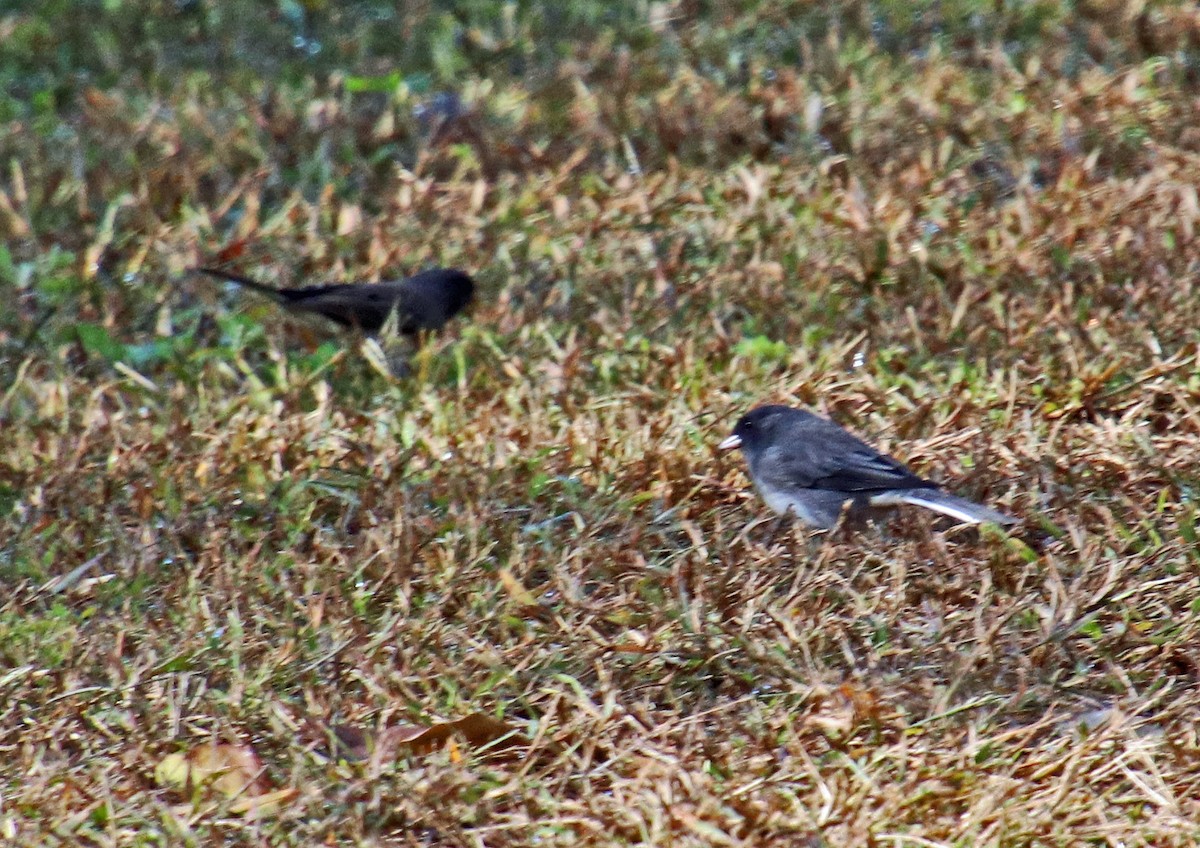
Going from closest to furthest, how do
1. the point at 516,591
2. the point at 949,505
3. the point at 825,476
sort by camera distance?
the point at 516,591, the point at 949,505, the point at 825,476

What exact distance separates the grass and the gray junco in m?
0.10

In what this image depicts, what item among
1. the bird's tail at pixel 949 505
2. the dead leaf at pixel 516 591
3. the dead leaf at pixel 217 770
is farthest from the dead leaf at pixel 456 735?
the bird's tail at pixel 949 505

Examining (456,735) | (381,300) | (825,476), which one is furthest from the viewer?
(381,300)

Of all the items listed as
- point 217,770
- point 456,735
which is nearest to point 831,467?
point 456,735

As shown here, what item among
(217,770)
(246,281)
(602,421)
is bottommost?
(602,421)

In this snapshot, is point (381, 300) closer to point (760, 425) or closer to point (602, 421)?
point (602, 421)

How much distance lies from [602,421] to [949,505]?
1201 mm

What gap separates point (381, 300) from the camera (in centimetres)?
573

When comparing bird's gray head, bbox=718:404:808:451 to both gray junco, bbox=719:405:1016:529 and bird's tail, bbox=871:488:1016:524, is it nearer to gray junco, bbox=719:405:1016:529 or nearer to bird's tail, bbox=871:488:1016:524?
gray junco, bbox=719:405:1016:529

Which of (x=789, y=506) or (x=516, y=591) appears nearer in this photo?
(x=516, y=591)

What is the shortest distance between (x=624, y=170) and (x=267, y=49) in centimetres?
238

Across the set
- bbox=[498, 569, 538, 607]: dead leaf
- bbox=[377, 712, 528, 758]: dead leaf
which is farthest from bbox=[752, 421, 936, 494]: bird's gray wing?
bbox=[377, 712, 528, 758]: dead leaf

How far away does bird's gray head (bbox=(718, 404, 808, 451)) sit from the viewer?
15.0 feet

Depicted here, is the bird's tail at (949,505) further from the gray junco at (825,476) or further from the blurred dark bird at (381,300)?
the blurred dark bird at (381,300)
